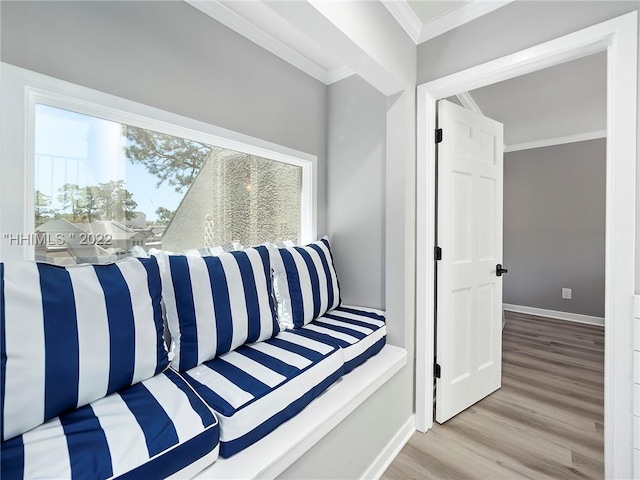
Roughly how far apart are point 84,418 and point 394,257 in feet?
5.14

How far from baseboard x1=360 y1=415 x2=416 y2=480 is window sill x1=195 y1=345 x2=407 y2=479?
15.0 inches

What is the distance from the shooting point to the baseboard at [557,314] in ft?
12.8

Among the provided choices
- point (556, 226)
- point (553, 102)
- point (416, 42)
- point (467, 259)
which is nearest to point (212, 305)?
point (467, 259)

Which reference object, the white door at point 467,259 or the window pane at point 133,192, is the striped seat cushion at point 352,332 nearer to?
the white door at point 467,259

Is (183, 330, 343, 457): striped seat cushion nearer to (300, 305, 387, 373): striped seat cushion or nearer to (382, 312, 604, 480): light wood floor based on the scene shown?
(300, 305, 387, 373): striped seat cushion

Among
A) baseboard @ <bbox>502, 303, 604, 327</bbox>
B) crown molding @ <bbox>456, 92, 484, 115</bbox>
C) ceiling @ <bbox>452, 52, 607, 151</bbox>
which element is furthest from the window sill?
baseboard @ <bbox>502, 303, 604, 327</bbox>

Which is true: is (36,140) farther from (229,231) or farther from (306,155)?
(306,155)

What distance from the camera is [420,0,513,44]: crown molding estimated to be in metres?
1.57

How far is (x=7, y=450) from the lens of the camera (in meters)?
0.73

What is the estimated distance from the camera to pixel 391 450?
1.64 metres

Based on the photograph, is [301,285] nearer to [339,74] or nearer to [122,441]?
[122,441]

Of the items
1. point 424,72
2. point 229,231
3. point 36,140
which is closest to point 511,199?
point 424,72

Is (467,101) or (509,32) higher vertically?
(467,101)

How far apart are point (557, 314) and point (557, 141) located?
7.99ft
